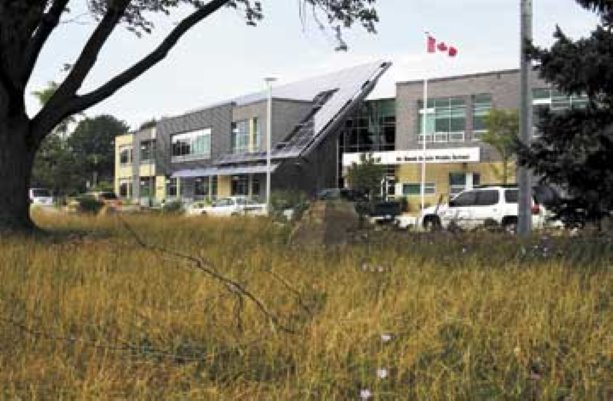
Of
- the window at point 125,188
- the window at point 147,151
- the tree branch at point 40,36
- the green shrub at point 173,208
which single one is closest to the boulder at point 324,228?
the tree branch at point 40,36

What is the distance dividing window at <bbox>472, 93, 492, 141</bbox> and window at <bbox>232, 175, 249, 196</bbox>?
21.2 metres

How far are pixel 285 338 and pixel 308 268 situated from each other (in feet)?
9.35

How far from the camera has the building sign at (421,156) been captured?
188 feet

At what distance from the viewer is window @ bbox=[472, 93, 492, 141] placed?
5800 cm

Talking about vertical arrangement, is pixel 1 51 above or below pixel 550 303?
above

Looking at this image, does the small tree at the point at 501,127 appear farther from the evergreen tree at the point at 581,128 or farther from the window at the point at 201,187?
the evergreen tree at the point at 581,128

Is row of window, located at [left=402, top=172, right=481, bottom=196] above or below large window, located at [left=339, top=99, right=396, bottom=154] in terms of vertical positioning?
below

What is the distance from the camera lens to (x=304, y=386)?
4.35 m

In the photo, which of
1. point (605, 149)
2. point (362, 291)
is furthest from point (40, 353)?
point (605, 149)

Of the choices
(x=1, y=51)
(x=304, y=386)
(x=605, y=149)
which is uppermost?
(x=1, y=51)

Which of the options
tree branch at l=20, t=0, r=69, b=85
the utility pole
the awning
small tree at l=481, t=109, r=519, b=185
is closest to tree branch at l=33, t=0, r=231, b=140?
tree branch at l=20, t=0, r=69, b=85

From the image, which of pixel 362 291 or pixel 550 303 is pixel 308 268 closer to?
pixel 362 291

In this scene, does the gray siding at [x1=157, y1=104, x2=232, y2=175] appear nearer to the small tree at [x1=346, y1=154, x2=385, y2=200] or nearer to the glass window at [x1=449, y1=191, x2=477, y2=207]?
the small tree at [x1=346, y1=154, x2=385, y2=200]

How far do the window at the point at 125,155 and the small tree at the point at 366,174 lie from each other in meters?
54.1
